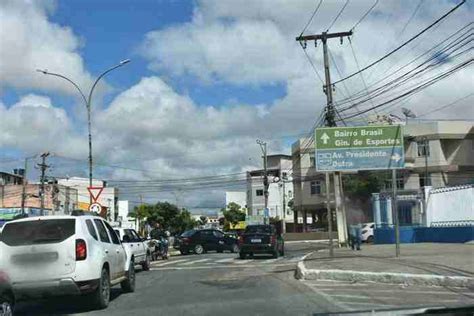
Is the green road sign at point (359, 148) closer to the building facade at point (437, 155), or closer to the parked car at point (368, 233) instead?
the parked car at point (368, 233)

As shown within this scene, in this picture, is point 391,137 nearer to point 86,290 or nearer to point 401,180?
point 86,290

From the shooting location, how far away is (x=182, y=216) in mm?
106312

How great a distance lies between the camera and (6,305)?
980cm

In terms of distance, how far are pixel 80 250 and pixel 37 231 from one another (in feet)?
3.10

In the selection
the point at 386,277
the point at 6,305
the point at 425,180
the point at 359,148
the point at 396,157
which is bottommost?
the point at 386,277

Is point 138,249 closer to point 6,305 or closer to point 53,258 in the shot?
point 53,258

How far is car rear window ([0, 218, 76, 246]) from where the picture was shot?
39.0ft

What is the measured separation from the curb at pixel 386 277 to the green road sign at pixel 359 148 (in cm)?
628

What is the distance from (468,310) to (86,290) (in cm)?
772

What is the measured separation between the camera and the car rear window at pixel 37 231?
11883 mm

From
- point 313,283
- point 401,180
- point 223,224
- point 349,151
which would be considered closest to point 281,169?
point 223,224

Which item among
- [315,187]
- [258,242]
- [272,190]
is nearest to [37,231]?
[258,242]

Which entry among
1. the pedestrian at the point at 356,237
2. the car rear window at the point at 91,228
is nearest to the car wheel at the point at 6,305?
the car rear window at the point at 91,228

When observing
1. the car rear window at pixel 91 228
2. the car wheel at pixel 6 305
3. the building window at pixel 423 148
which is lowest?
the car wheel at pixel 6 305
